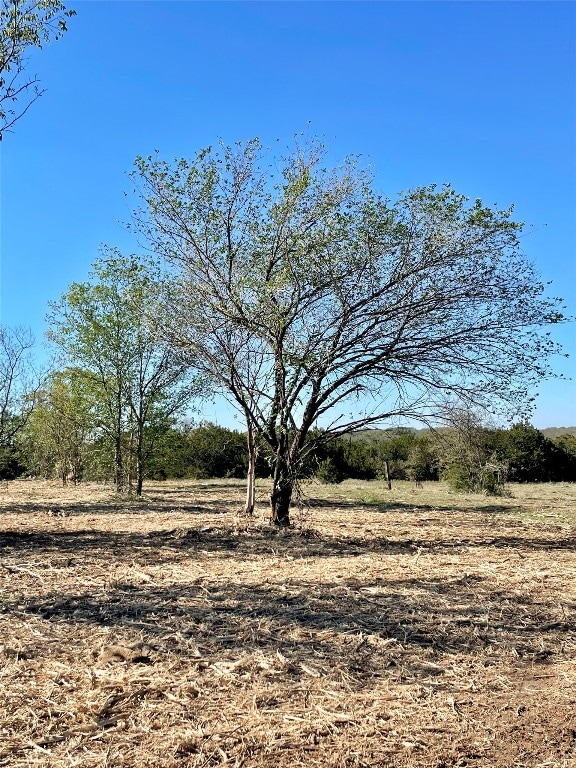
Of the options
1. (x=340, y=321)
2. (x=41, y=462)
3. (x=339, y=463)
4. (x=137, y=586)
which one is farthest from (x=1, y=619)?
(x=339, y=463)

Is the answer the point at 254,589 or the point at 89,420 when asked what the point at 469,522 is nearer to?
the point at 254,589

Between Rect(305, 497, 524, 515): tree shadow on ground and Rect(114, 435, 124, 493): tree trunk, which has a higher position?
Rect(114, 435, 124, 493): tree trunk

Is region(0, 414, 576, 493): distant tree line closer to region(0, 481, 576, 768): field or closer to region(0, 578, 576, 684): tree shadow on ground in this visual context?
region(0, 481, 576, 768): field

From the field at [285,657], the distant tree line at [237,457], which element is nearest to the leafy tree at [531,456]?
the distant tree line at [237,457]

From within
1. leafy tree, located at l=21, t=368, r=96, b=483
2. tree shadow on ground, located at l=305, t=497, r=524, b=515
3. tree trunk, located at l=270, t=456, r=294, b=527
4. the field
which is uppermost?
leafy tree, located at l=21, t=368, r=96, b=483

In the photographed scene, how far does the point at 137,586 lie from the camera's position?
596 cm

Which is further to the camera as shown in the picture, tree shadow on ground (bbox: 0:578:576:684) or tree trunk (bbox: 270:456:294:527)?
tree trunk (bbox: 270:456:294:527)

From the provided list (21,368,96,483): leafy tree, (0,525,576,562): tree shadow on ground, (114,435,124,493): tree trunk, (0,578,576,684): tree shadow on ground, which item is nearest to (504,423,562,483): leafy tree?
(114,435,124,493): tree trunk

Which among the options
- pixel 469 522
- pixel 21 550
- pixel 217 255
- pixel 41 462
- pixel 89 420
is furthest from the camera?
pixel 41 462

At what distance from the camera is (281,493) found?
10789mm

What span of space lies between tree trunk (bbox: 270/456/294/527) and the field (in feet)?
7.22

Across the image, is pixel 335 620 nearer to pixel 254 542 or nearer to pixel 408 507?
pixel 254 542

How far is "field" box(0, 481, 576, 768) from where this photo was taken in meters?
2.84

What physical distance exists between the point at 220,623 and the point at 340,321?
628cm
